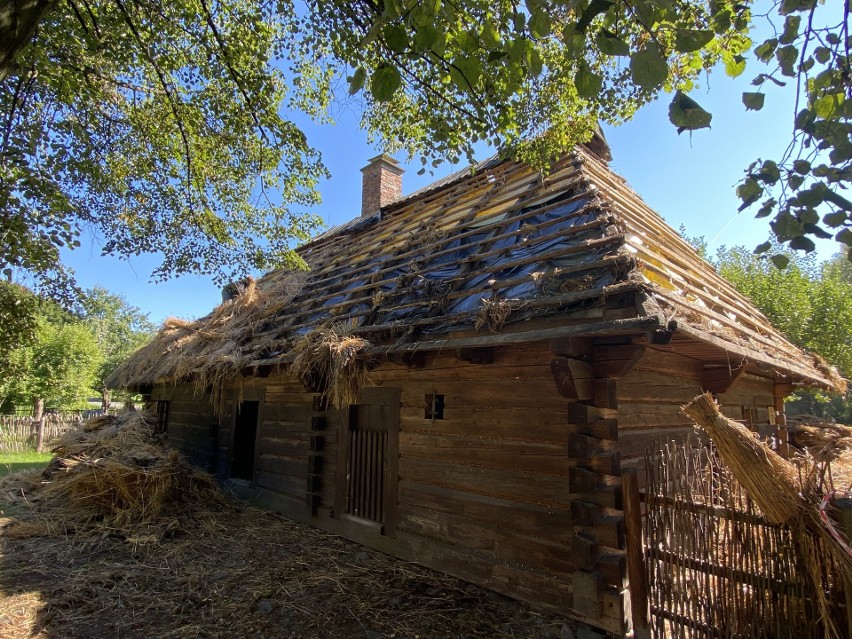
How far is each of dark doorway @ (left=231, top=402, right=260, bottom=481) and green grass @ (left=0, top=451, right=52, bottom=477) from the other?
26.5ft

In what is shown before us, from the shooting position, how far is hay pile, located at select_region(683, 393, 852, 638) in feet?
Result: 8.75

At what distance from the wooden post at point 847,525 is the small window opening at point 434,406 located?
3.62 m

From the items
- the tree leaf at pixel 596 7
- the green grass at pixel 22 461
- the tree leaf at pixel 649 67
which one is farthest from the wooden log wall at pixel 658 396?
the green grass at pixel 22 461

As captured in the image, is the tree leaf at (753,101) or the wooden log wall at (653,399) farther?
the wooden log wall at (653,399)

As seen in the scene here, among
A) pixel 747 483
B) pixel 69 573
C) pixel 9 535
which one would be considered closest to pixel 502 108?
pixel 747 483

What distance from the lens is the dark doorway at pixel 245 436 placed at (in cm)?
969

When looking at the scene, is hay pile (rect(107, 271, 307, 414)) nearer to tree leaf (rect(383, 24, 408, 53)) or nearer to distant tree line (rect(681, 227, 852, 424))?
tree leaf (rect(383, 24, 408, 53))

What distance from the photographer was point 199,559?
5938 mm

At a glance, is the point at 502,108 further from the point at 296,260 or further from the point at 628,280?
the point at 296,260

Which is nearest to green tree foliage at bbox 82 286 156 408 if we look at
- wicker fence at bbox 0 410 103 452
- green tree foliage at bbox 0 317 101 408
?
green tree foliage at bbox 0 317 101 408

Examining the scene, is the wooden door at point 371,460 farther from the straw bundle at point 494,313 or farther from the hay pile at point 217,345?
the straw bundle at point 494,313

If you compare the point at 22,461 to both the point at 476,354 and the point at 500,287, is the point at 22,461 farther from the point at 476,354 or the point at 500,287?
the point at 500,287

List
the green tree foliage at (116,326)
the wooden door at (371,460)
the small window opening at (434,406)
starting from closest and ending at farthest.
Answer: the small window opening at (434,406) < the wooden door at (371,460) < the green tree foliage at (116,326)

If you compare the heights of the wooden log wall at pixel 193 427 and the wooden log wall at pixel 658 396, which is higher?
the wooden log wall at pixel 658 396
